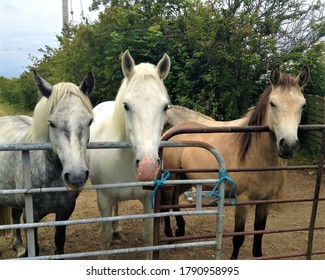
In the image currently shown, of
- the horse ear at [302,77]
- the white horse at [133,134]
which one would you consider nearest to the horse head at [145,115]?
the white horse at [133,134]

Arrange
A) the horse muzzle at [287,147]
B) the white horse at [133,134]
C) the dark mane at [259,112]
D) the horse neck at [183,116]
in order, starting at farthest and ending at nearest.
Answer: the horse neck at [183,116], the dark mane at [259,112], the horse muzzle at [287,147], the white horse at [133,134]

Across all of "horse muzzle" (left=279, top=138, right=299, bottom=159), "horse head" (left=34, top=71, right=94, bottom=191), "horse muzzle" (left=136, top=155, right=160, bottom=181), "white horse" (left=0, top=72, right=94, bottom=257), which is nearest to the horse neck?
"horse muzzle" (left=279, top=138, right=299, bottom=159)

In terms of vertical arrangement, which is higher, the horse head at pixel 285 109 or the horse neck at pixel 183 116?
the horse head at pixel 285 109

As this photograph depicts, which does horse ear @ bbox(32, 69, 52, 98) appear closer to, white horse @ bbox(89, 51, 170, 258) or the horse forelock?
the horse forelock

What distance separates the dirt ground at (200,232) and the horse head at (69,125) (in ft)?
6.61

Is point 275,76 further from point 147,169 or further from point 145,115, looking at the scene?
point 147,169

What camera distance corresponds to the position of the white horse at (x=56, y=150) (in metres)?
1.84

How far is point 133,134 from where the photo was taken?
1.95m

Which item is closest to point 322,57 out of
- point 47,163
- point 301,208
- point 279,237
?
point 301,208

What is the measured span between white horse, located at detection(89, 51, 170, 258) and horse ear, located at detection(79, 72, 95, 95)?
0.22 metres

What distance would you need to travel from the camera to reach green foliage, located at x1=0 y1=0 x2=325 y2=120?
265 inches

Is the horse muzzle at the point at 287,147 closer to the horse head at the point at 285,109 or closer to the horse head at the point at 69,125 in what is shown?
the horse head at the point at 285,109

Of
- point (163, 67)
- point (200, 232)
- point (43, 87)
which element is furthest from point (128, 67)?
point (200, 232)

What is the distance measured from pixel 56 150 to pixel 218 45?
18.6 ft
